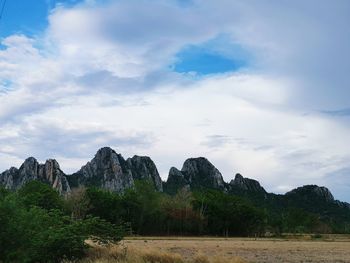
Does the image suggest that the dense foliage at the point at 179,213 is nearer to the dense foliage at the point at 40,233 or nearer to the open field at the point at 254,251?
the open field at the point at 254,251

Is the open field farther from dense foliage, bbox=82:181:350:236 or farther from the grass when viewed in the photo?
dense foliage, bbox=82:181:350:236

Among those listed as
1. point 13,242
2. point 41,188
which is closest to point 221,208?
point 41,188

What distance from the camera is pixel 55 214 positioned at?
33.2 meters

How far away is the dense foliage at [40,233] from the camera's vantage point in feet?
77.8

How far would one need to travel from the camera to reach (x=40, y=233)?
1096 inches

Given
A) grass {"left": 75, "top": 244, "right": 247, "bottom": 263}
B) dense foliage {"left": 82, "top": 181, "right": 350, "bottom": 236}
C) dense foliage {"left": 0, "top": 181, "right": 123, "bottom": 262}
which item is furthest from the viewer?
A: dense foliage {"left": 82, "top": 181, "right": 350, "bottom": 236}

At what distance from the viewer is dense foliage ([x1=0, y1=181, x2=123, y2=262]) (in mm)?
23703

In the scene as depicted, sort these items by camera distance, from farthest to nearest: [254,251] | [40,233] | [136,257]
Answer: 1. [254,251]
2. [136,257]
3. [40,233]

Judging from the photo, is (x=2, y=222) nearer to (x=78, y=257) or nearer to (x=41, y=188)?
(x=78, y=257)

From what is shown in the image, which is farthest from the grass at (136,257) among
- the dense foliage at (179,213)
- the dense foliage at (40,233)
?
the dense foliage at (179,213)

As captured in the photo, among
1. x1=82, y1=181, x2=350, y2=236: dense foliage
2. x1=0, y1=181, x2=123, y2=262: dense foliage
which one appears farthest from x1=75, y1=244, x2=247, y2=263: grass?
x1=82, y1=181, x2=350, y2=236: dense foliage

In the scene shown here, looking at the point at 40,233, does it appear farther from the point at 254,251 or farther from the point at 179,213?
the point at 179,213

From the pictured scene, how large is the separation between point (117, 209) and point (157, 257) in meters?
81.3

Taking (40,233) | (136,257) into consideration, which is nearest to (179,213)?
(136,257)
